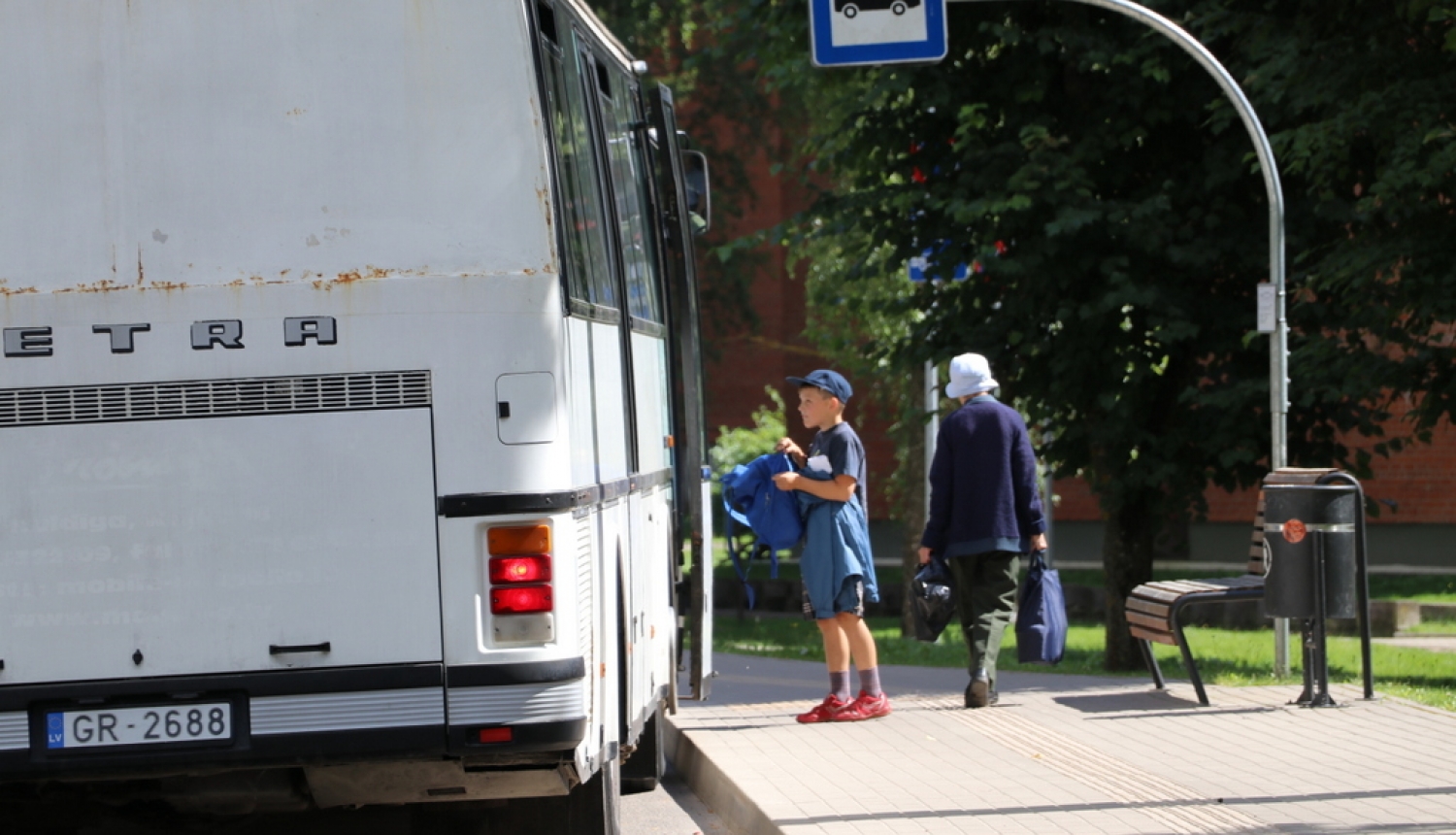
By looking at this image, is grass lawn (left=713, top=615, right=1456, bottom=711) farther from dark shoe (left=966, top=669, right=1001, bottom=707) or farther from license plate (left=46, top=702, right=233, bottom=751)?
license plate (left=46, top=702, right=233, bottom=751)

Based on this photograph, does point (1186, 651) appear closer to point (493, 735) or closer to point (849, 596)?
point (849, 596)

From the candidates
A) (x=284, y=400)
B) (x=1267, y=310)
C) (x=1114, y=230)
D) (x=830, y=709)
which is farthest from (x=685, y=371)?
(x=1114, y=230)

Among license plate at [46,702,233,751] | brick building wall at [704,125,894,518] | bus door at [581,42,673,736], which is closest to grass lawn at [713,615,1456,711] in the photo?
bus door at [581,42,673,736]

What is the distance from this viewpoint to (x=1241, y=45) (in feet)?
43.1

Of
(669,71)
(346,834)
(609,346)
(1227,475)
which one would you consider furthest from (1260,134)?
(669,71)

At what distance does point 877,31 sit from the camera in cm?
1134

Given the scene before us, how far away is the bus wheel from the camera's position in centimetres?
862

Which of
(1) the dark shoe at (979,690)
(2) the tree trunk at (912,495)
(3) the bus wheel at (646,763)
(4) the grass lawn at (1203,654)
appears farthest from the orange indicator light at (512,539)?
(2) the tree trunk at (912,495)

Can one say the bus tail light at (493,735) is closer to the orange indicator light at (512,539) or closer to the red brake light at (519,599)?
the red brake light at (519,599)

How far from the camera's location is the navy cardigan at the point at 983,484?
384 inches

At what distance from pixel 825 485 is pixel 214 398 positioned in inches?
182

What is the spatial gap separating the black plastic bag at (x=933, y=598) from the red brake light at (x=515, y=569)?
468 cm

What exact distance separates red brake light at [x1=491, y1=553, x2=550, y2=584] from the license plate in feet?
2.65

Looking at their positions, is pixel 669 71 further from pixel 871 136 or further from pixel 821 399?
pixel 821 399
